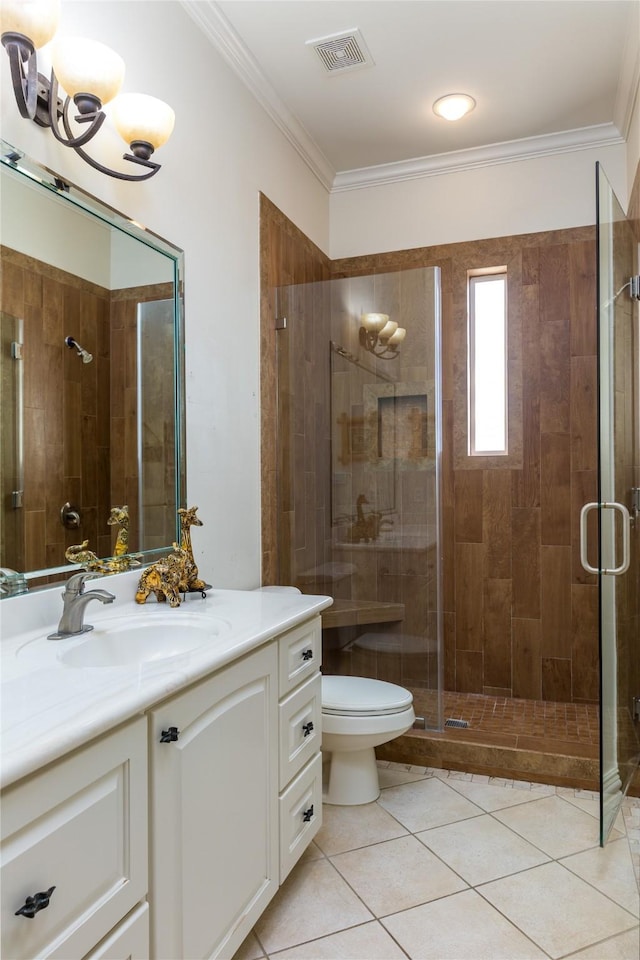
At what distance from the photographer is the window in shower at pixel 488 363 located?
3227 millimetres

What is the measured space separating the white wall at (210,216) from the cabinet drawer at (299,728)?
609 mm

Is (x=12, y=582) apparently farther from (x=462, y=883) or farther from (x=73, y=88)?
(x=462, y=883)

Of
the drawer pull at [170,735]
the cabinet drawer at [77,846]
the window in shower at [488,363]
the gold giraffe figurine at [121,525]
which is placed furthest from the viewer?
the window in shower at [488,363]

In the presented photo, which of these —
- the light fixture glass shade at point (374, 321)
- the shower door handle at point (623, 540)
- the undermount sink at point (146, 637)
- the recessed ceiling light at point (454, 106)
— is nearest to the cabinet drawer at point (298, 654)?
the undermount sink at point (146, 637)

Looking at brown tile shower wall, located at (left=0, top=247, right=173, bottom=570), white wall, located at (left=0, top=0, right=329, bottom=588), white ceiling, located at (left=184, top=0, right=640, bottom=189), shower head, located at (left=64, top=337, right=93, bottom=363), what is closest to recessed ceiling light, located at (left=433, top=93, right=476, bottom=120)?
white ceiling, located at (left=184, top=0, right=640, bottom=189)

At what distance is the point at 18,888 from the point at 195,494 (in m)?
1.40

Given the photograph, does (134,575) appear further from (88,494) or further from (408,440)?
(408,440)

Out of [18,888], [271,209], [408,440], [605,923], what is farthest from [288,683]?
[271,209]

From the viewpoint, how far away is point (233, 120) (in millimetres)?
2406

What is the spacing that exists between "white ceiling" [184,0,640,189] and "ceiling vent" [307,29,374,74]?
0.9 inches

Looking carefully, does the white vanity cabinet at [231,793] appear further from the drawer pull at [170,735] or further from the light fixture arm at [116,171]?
the light fixture arm at [116,171]

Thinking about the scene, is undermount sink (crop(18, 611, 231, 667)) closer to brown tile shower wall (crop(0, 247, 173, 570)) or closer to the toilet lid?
brown tile shower wall (crop(0, 247, 173, 570))

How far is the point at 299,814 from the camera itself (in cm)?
174

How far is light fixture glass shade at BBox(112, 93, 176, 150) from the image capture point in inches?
64.7
